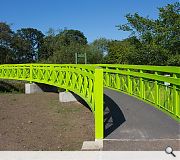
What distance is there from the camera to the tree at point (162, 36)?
2372 centimetres

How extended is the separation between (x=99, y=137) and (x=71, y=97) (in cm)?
1080

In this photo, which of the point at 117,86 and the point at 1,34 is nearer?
the point at 117,86

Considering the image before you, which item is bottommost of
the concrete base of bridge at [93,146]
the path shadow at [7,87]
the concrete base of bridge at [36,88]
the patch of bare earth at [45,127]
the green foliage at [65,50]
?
the path shadow at [7,87]

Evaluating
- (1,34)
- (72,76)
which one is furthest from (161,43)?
(1,34)

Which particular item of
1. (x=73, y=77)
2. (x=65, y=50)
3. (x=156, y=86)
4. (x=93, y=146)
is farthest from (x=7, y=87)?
(x=93, y=146)

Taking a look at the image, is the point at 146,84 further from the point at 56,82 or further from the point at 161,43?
the point at 161,43

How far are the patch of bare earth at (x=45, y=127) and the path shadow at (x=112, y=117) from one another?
0.66 m

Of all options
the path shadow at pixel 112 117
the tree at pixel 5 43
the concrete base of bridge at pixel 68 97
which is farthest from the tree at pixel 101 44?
the path shadow at pixel 112 117

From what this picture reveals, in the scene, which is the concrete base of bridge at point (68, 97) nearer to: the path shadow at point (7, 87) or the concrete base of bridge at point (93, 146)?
the concrete base of bridge at point (93, 146)

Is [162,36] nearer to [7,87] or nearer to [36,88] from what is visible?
[36,88]

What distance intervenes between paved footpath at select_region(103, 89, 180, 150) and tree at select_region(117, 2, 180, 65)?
1215 centimetres

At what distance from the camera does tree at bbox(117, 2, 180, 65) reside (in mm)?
23719

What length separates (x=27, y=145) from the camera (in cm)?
888

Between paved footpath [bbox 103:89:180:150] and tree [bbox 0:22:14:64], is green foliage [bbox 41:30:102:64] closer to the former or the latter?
tree [bbox 0:22:14:64]
